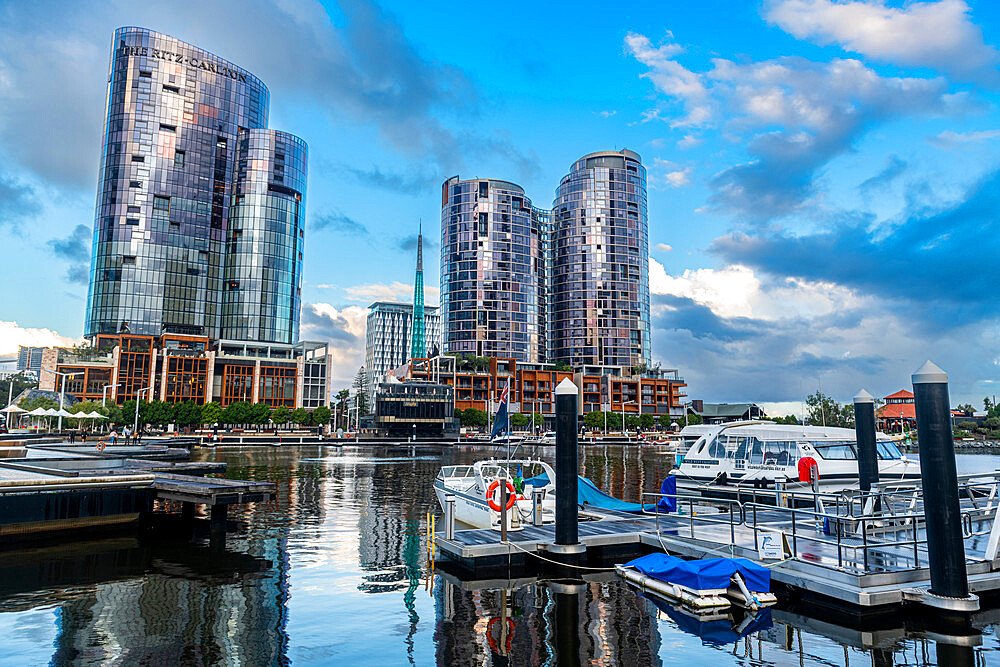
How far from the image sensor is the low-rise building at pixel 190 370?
158 metres

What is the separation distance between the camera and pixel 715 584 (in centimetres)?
1736

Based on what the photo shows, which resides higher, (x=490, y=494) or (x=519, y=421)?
(x=519, y=421)

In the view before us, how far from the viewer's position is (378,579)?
2052cm

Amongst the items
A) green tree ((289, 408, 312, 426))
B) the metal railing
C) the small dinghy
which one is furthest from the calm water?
green tree ((289, 408, 312, 426))

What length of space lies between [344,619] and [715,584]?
9.91 m

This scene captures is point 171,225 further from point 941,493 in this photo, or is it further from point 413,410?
point 941,493

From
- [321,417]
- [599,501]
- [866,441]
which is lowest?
[599,501]

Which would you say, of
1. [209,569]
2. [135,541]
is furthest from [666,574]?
[135,541]

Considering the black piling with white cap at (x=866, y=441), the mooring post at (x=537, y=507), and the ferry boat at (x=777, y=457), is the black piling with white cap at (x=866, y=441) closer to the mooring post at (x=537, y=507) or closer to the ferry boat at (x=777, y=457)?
the ferry boat at (x=777, y=457)

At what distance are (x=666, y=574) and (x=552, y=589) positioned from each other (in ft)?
11.0

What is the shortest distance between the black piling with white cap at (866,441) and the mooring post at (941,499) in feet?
42.3

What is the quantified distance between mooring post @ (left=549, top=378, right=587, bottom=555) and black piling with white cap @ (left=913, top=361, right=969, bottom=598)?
9475 millimetres

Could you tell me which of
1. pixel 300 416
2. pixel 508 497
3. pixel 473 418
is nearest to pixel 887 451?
pixel 508 497

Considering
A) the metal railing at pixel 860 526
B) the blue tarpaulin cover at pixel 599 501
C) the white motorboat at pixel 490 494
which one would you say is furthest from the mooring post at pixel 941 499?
the blue tarpaulin cover at pixel 599 501
